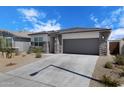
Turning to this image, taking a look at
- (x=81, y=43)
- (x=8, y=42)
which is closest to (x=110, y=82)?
(x=81, y=43)

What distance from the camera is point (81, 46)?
19.0 m

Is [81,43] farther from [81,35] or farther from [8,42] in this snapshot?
Result: [8,42]

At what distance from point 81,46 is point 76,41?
1.09m

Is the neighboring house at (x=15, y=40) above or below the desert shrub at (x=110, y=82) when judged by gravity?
above

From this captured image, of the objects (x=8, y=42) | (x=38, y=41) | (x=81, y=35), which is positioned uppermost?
(x=81, y=35)

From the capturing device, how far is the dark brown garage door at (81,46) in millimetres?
17766

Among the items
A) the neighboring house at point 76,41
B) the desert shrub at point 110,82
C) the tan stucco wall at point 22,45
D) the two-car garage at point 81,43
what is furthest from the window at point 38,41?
the desert shrub at point 110,82

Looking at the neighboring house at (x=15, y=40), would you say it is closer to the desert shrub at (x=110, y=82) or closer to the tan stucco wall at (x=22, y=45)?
the tan stucco wall at (x=22, y=45)

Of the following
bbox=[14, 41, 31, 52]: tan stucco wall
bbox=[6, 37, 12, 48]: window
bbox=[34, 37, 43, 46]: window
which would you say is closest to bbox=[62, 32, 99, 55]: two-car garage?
bbox=[34, 37, 43, 46]: window

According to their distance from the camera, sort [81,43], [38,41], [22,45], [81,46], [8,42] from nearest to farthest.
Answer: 1. [81,43]
2. [81,46]
3. [38,41]
4. [8,42]
5. [22,45]

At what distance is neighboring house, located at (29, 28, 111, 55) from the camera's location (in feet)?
51.0

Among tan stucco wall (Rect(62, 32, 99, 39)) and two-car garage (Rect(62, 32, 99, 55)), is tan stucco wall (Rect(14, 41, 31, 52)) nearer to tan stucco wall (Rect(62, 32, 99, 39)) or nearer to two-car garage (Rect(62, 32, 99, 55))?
two-car garage (Rect(62, 32, 99, 55))

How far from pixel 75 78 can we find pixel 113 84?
2171 mm
